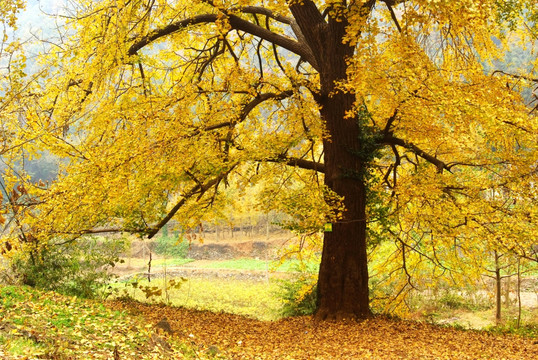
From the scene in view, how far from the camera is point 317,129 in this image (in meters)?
7.69

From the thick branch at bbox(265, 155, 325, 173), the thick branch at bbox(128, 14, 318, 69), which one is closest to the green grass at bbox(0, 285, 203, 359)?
the thick branch at bbox(265, 155, 325, 173)

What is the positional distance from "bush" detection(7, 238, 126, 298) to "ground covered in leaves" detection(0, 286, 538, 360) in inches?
51.2

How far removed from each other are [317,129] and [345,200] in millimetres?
1381

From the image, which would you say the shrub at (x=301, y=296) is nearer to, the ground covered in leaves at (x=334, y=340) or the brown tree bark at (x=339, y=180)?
the ground covered in leaves at (x=334, y=340)

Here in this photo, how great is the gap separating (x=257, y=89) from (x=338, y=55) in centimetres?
152

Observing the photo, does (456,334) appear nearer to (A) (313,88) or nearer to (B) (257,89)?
(A) (313,88)

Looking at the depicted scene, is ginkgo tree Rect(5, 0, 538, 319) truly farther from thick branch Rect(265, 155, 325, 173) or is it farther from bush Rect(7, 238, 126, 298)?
bush Rect(7, 238, 126, 298)

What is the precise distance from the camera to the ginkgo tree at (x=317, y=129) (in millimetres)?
5969

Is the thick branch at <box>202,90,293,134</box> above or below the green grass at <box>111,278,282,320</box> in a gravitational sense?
above

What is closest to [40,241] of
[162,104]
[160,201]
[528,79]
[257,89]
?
[160,201]

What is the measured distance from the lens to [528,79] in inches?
271

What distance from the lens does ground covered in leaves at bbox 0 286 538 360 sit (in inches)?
155

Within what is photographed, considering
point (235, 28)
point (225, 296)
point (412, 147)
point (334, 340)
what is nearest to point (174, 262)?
point (225, 296)

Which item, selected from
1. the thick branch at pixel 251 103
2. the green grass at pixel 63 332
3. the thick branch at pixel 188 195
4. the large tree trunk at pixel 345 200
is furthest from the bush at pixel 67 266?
the large tree trunk at pixel 345 200
